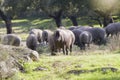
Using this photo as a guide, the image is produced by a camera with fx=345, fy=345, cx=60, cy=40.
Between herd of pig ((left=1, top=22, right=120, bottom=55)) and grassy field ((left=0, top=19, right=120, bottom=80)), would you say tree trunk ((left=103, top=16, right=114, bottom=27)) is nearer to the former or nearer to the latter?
herd of pig ((left=1, top=22, right=120, bottom=55))

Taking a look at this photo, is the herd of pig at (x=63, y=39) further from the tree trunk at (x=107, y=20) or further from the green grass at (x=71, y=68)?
the tree trunk at (x=107, y=20)

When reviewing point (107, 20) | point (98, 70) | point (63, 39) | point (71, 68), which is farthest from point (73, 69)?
point (107, 20)

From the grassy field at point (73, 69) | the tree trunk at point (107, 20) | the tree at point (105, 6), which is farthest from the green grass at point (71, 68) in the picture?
the tree trunk at point (107, 20)

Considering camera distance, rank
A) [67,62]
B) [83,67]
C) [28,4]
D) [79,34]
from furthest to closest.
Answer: [28,4], [79,34], [67,62], [83,67]

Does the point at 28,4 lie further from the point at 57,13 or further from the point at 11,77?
the point at 11,77

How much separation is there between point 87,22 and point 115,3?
15.4 m

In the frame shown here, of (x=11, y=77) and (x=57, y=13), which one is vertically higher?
(x=11, y=77)

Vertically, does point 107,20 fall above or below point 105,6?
below

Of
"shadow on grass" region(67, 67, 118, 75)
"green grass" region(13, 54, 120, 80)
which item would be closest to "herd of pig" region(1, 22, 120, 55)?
"green grass" region(13, 54, 120, 80)

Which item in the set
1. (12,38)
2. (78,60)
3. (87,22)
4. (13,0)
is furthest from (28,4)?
(78,60)

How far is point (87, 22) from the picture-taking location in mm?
57688

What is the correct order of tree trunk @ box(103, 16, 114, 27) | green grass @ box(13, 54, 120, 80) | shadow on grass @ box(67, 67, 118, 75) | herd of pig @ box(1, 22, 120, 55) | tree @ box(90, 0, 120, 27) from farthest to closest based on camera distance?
tree trunk @ box(103, 16, 114, 27) → tree @ box(90, 0, 120, 27) → herd of pig @ box(1, 22, 120, 55) → shadow on grass @ box(67, 67, 118, 75) → green grass @ box(13, 54, 120, 80)

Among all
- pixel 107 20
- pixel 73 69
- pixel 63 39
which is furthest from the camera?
pixel 107 20

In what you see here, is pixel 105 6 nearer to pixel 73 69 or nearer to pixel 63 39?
pixel 63 39
